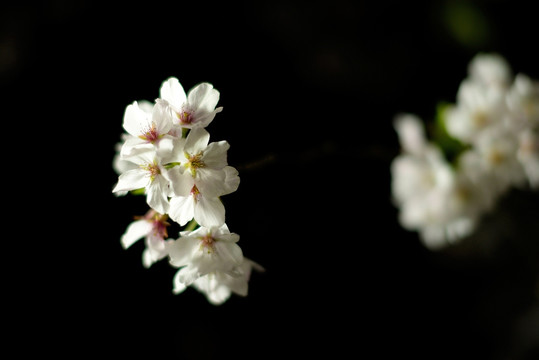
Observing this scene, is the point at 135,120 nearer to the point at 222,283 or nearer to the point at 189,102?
the point at 189,102

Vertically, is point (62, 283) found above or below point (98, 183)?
below

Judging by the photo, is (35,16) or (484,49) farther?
(484,49)

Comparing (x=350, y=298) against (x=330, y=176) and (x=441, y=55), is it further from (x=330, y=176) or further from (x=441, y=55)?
(x=441, y=55)

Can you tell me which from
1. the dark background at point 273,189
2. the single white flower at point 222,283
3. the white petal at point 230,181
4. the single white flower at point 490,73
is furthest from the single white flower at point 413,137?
the white petal at point 230,181

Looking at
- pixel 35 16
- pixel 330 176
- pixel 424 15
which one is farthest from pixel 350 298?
pixel 35 16

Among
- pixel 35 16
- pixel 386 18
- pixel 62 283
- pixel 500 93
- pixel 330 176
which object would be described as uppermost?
pixel 386 18

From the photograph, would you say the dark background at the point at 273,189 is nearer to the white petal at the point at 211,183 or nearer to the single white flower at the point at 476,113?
the single white flower at the point at 476,113

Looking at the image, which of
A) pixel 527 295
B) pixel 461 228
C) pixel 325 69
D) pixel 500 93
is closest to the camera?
pixel 500 93
